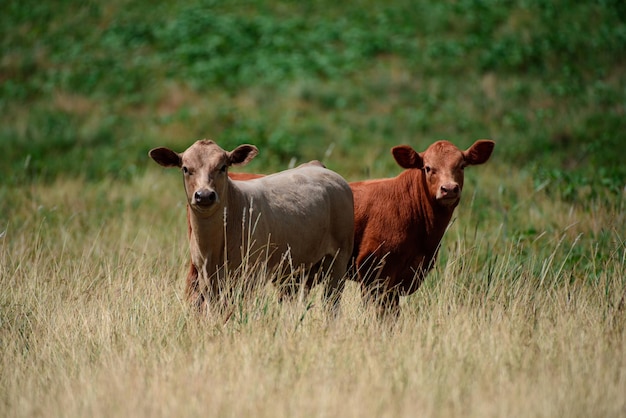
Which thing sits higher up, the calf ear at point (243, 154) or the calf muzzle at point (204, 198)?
the calf ear at point (243, 154)

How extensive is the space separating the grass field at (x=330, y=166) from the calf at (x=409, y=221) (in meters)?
0.25

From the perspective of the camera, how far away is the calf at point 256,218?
6.71 meters

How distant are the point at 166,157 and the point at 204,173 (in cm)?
58

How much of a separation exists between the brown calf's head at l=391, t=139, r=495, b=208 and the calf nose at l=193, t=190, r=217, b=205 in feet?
6.83

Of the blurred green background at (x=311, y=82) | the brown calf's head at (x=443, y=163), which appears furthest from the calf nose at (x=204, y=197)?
the blurred green background at (x=311, y=82)

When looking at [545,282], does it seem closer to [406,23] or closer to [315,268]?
[315,268]

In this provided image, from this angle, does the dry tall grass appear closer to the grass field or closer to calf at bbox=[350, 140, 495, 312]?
the grass field

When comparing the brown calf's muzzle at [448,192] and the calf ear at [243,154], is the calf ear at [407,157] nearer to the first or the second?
the brown calf's muzzle at [448,192]

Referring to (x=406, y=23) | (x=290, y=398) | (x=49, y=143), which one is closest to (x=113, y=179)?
(x=49, y=143)

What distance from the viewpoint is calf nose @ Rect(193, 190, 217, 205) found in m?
6.39

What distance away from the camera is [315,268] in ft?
26.8

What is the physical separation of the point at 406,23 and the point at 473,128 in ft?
27.1

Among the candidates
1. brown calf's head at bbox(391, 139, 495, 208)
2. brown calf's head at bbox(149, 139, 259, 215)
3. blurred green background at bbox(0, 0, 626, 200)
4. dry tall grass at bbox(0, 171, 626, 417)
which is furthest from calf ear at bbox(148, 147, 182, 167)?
blurred green background at bbox(0, 0, 626, 200)

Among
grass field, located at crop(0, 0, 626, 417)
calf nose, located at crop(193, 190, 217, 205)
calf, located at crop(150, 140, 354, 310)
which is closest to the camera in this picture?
grass field, located at crop(0, 0, 626, 417)
